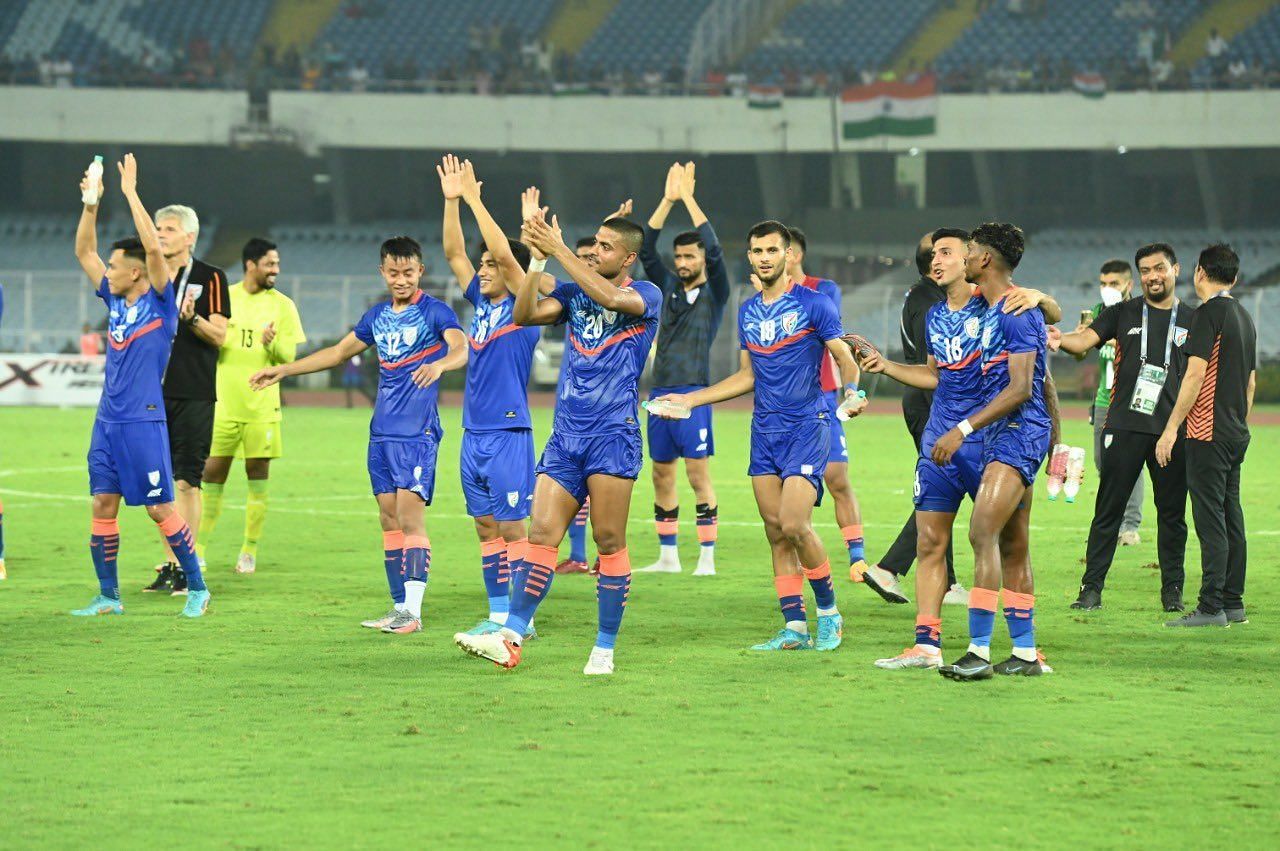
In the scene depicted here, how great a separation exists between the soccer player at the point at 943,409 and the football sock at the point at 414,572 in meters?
2.68

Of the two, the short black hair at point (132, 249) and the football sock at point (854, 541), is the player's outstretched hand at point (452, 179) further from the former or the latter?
the football sock at point (854, 541)

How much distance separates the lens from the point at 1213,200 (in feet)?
158

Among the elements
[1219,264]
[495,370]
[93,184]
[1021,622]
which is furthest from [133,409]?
[1219,264]

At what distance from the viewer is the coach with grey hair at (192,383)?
35.1 feet

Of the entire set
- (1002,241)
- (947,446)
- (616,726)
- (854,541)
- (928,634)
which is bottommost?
(616,726)

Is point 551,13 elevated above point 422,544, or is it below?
above

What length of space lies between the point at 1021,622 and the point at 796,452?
140 centimetres

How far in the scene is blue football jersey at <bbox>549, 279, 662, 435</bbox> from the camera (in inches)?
316

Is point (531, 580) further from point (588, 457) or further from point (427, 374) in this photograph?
point (427, 374)

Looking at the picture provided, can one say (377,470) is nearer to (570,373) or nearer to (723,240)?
(570,373)

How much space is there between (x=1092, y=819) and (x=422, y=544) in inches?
191

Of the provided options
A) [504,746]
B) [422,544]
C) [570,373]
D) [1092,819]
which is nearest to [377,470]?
[422,544]

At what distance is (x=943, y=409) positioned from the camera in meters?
8.16

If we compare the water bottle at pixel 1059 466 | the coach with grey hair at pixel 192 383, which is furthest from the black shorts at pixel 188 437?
the water bottle at pixel 1059 466
